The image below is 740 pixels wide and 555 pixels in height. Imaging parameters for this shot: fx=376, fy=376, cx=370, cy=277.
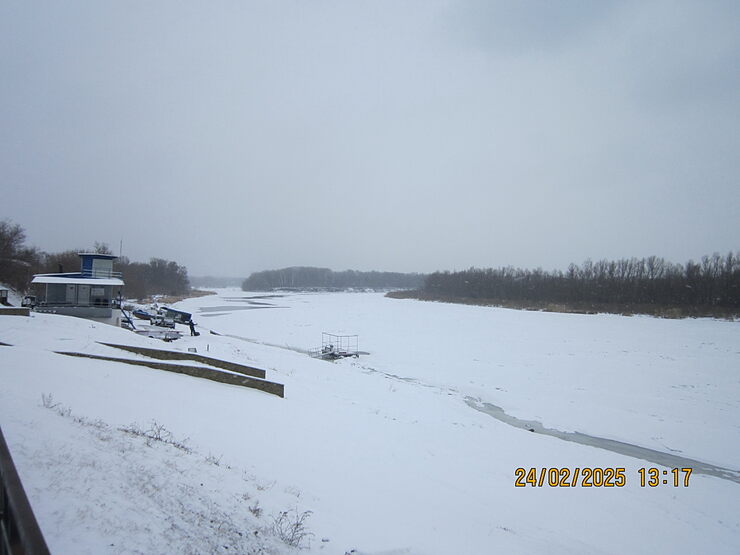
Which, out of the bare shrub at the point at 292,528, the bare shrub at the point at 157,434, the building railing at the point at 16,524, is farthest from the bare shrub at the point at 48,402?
the building railing at the point at 16,524

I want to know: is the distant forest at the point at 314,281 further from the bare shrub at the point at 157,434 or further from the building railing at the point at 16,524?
the building railing at the point at 16,524

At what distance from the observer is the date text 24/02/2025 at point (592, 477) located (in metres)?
8.77

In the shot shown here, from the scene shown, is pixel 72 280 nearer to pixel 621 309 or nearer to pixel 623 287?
pixel 621 309

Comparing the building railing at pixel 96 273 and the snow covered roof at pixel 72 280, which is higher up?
the building railing at pixel 96 273

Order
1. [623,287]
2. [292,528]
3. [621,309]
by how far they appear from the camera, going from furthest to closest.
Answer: [623,287], [621,309], [292,528]

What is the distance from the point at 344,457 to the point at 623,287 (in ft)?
257

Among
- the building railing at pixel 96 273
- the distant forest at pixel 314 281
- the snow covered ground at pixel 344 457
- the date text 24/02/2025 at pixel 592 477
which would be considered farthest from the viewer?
the distant forest at pixel 314 281

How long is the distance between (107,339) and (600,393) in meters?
20.4

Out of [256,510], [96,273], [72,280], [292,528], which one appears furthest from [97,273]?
[292,528]

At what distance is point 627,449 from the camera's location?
1145 centimetres

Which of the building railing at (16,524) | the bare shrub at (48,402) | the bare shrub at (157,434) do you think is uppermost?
the building railing at (16,524)

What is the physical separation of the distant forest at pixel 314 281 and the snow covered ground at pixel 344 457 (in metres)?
153

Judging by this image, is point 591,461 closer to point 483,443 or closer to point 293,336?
point 483,443

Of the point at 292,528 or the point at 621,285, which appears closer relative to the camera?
the point at 292,528
